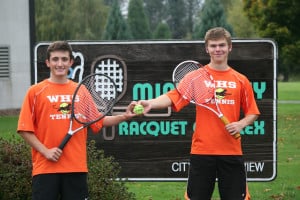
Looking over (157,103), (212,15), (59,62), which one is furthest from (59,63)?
(212,15)

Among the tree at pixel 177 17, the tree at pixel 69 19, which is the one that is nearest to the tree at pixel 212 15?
the tree at pixel 69 19

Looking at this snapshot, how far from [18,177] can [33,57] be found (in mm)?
2086

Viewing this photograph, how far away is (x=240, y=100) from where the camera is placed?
591 centimetres

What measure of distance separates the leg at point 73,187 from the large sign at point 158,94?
7.74ft

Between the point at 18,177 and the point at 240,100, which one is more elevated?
the point at 240,100

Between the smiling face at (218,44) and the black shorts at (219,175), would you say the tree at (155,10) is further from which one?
the black shorts at (219,175)

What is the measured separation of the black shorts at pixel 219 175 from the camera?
5793 mm

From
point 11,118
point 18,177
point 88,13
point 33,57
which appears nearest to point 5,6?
point 11,118

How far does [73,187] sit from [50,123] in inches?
21.1

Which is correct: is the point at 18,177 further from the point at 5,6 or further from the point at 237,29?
the point at 237,29

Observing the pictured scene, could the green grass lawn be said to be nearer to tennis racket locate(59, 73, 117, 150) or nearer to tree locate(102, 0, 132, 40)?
tennis racket locate(59, 73, 117, 150)

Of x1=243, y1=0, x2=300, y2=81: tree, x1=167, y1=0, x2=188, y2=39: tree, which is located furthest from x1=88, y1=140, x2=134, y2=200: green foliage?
x1=167, y1=0, x2=188, y2=39: tree

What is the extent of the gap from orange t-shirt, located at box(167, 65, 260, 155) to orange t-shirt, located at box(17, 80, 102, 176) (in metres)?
1.02

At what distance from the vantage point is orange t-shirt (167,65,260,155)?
18.9ft
